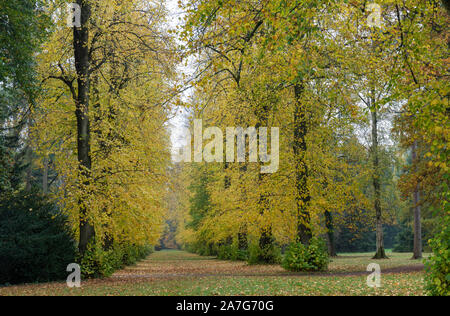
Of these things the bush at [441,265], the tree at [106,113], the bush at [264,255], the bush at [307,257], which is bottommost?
the bush at [264,255]

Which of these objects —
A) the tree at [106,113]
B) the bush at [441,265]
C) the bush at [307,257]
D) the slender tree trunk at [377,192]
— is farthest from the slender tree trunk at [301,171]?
the slender tree trunk at [377,192]

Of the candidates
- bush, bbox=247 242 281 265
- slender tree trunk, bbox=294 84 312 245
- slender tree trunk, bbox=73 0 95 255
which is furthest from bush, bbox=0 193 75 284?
bush, bbox=247 242 281 265

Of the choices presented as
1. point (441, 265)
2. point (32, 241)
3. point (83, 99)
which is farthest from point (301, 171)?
point (32, 241)

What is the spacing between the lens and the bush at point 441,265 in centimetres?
543

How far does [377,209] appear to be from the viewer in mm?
24453

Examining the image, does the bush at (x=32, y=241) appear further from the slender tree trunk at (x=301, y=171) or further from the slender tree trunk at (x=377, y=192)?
the slender tree trunk at (x=377, y=192)

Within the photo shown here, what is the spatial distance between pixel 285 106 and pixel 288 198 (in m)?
3.59

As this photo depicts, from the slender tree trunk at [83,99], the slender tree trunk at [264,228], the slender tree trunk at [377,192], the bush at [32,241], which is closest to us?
the bush at [32,241]

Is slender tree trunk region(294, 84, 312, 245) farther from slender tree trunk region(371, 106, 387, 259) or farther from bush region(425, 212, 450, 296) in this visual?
slender tree trunk region(371, 106, 387, 259)

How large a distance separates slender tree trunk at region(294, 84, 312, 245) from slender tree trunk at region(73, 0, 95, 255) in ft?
24.8

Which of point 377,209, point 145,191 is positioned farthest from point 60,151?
point 377,209

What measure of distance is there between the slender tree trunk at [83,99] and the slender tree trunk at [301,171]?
755 cm

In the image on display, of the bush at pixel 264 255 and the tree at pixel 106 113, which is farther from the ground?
the tree at pixel 106 113

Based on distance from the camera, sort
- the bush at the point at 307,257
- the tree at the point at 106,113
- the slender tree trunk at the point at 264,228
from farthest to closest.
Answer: the slender tree trunk at the point at 264,228 → the bush at the point at 307,257 → the tree at the point at 106,113
